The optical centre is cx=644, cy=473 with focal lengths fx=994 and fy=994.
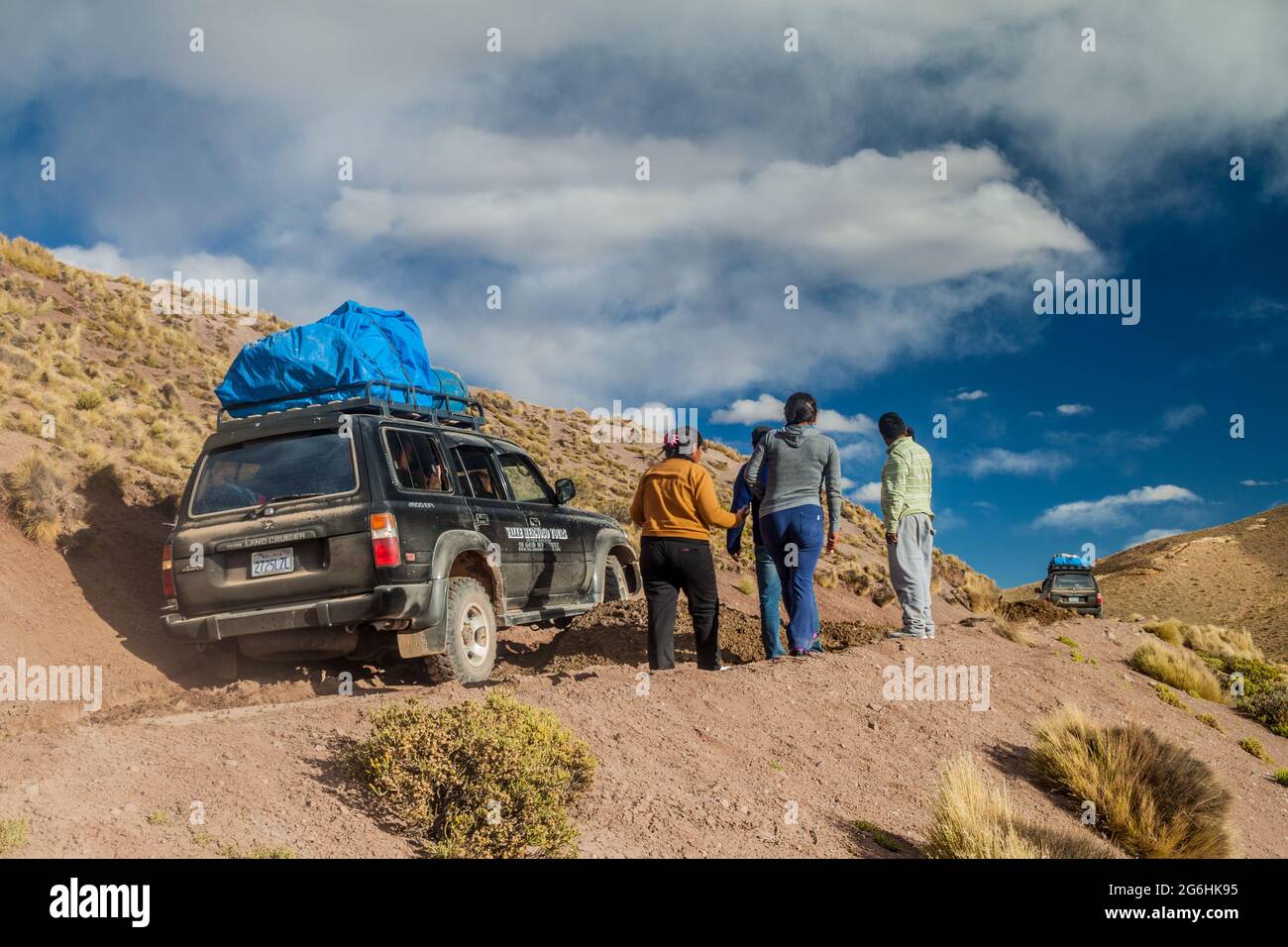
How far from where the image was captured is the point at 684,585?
8.50 m

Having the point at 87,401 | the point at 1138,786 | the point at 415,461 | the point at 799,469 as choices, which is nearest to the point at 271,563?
the point at 415,461

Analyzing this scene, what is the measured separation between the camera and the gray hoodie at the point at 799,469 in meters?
8.85

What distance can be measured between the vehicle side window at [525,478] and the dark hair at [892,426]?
343 centimetres

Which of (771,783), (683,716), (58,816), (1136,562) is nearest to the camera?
(58,816)

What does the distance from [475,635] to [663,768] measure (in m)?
2.57

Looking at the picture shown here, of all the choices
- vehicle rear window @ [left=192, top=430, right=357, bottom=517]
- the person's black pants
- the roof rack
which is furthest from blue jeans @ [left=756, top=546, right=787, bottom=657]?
vehicle rear window @ [left=192, top=430, right=357, bottom=517]

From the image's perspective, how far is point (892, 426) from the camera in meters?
9.88

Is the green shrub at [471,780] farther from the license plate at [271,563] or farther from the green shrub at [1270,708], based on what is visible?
the green shrub at [1270,708]

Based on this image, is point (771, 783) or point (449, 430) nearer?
point (771, 783)

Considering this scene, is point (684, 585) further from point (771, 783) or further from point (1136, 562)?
point (1136, 562)

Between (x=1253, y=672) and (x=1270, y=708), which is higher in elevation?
(x=1253, y=672)

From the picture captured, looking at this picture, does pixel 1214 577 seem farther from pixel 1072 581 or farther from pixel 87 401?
pixel 87 401
